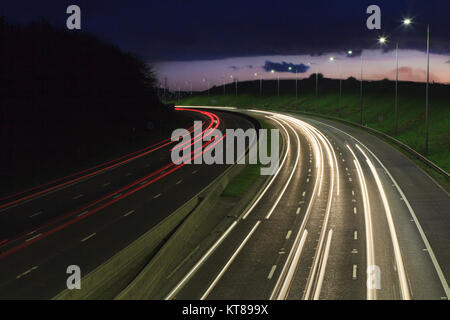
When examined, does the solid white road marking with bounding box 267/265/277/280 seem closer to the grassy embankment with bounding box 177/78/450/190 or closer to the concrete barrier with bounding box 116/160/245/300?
the concrete barrier with bounding box 116/160/245/300

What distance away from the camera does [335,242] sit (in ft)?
78.2

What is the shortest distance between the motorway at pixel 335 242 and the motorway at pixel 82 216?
4408 millimetres

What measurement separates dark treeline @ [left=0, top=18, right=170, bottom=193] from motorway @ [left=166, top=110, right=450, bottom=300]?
70.6 feet

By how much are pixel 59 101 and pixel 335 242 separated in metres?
47.9

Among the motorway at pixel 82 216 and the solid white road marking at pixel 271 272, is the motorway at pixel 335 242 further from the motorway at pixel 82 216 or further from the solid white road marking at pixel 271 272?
the motorway at pixel 82 216

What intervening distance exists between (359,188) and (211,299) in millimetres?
20902

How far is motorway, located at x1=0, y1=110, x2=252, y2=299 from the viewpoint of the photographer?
63.8ft

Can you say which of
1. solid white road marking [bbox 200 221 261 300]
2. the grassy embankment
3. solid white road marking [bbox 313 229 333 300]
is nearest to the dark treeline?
Answer: solid white road marking [bbox 200 221 261 300]

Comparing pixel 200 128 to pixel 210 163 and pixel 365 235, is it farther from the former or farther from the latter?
pixel 365 235

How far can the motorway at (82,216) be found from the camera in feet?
63.8

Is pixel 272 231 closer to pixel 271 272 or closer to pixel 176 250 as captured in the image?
pixel 176 250

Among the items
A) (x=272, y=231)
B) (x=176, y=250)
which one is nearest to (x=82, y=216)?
(x=176, y=250)

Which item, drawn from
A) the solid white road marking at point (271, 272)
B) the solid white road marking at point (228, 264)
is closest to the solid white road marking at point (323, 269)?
the solid white road marking at point (271, 272)

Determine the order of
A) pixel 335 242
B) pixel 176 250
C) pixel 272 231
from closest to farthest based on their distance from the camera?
1. pixel 176 250
2. pixel 335 242
3. pixel 272 231
